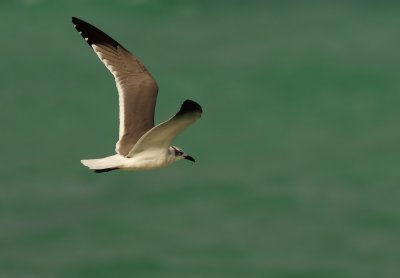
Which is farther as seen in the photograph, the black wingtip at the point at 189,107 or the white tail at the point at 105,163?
the white tail at the point at 105,163

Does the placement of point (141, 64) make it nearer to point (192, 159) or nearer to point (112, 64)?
point (112, 64)

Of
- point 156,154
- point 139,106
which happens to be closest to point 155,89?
point 139,106

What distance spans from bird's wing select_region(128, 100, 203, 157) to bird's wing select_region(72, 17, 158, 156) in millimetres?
469

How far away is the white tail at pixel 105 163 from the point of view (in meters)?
11.7

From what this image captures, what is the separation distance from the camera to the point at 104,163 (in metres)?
11.9

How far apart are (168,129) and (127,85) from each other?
5.56 feet

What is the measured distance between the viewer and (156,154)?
12.2m

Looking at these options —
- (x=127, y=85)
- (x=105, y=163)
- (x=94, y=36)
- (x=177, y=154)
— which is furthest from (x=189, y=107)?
(x=94, y=36)

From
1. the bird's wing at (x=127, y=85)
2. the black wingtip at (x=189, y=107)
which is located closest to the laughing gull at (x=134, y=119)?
the bird's wing at (x=127, y=85)

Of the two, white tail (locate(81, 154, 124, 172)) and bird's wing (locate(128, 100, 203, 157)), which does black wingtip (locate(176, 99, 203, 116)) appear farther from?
white tail (locate(81, 154, 124, 172))

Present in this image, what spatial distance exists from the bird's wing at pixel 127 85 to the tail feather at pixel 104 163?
0.29 metres

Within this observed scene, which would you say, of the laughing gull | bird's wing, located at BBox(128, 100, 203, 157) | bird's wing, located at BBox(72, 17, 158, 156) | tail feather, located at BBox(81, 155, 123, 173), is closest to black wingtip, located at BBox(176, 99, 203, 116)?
bird's wing, located at BBox(128, 100, 203, 157)

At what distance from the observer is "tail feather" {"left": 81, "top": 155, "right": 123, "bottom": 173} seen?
11655mm

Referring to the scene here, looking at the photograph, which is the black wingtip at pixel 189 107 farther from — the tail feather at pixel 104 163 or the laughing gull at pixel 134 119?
the tail feather at pixel 104 163
